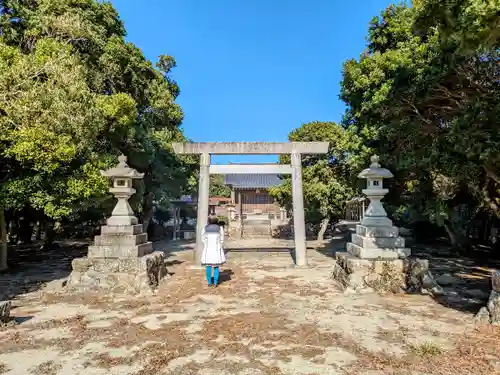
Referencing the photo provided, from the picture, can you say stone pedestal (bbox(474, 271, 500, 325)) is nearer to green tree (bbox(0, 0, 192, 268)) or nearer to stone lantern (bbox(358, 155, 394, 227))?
stone lantern (bbox(358, 155, 394, 227))

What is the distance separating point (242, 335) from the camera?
15.1 ft

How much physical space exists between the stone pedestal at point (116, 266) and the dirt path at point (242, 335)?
0.46m

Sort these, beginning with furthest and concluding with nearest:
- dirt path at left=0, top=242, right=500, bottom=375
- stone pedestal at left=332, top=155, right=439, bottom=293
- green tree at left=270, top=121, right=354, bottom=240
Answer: green tree at left=270, top=121, right=354, bottom=240
stone pedestal at left=332, top=155, right=439, bottom=293
dirt path at left=0, top=242, right=500, bottom=375

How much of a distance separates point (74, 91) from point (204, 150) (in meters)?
4.64

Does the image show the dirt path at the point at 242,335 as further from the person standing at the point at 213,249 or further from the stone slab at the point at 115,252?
the stone slab at the point at 115,252

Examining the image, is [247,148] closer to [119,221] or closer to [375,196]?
[375,196]

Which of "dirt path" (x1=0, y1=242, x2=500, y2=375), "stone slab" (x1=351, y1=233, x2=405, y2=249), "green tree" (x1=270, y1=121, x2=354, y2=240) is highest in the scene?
"green tree" (x1=270, y1=121, x2=354, y2=240)

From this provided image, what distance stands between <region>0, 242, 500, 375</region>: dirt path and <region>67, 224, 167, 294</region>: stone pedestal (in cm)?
46

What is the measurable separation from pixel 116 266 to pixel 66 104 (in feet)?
12.1

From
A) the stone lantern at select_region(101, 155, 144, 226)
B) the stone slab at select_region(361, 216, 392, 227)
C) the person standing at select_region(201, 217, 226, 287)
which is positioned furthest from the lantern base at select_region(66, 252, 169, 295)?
the stone slab at select_region(361, 216, 392, 227)

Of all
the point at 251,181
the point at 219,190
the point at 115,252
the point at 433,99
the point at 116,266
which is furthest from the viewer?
the point at 219,190

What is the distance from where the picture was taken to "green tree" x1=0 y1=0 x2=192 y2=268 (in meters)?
7.18

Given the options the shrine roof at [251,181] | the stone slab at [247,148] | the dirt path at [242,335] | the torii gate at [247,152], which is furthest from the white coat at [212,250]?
the shrine roof at [251,181]

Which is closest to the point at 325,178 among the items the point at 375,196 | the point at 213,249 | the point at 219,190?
the point at 375,196
